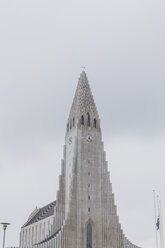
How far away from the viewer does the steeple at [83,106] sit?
9025cm

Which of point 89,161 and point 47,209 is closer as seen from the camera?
point 89,161

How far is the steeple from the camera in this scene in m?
90.2

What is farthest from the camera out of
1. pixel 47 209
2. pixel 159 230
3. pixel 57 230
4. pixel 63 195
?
pixel 47 209

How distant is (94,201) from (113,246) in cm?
946

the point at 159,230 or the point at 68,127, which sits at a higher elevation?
the point at 68,127

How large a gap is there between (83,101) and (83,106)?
1461mm

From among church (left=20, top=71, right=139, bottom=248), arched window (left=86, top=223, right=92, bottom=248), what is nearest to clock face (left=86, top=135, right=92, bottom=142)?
church (left=20, top=71, right=139, bottom=248)

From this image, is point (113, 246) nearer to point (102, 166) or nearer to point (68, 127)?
point (102, 166)

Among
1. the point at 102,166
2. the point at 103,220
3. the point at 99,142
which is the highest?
the point at 99,142

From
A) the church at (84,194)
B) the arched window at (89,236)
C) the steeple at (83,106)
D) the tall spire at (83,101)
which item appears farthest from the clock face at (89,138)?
the arched window at (89,236)

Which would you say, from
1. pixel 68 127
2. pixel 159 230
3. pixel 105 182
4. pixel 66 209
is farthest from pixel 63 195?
pixel 159 230

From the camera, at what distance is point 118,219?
83.4 m

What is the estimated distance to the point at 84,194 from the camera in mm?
82000

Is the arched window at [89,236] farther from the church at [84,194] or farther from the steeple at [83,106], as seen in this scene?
the steeple at [83,106]
